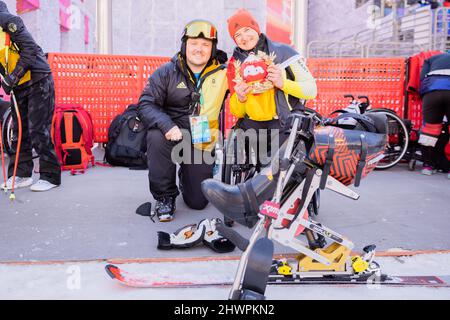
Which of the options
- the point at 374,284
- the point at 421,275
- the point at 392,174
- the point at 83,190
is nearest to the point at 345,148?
the point at 374,284

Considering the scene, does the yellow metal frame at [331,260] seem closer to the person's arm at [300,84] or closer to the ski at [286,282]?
the ski at [286,282]

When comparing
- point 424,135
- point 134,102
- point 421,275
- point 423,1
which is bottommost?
point 421,275

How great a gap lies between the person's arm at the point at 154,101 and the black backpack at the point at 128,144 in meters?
2.19

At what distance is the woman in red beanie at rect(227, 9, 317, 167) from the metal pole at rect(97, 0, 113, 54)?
21.8 feet

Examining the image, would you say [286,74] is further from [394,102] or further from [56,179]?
[394,102]

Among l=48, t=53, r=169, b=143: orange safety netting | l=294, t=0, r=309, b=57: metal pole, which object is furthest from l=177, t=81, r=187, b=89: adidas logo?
l=294, t=0, r=309, b=57: metal pole

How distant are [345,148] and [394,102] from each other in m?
4.79

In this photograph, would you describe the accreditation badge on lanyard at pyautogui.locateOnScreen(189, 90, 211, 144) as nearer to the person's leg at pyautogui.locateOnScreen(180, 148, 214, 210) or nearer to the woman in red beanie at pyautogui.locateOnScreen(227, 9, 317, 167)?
the person's leg at pyautogui.locateOnScreen(180, 148, 214, 210)

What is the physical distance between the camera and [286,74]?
9.78ft

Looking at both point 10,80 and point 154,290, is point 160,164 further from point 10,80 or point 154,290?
point 10,80

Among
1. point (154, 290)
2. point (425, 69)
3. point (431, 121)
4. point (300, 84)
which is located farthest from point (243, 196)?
point (425, 69)

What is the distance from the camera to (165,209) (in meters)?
3.40

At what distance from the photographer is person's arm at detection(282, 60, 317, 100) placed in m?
2.86
